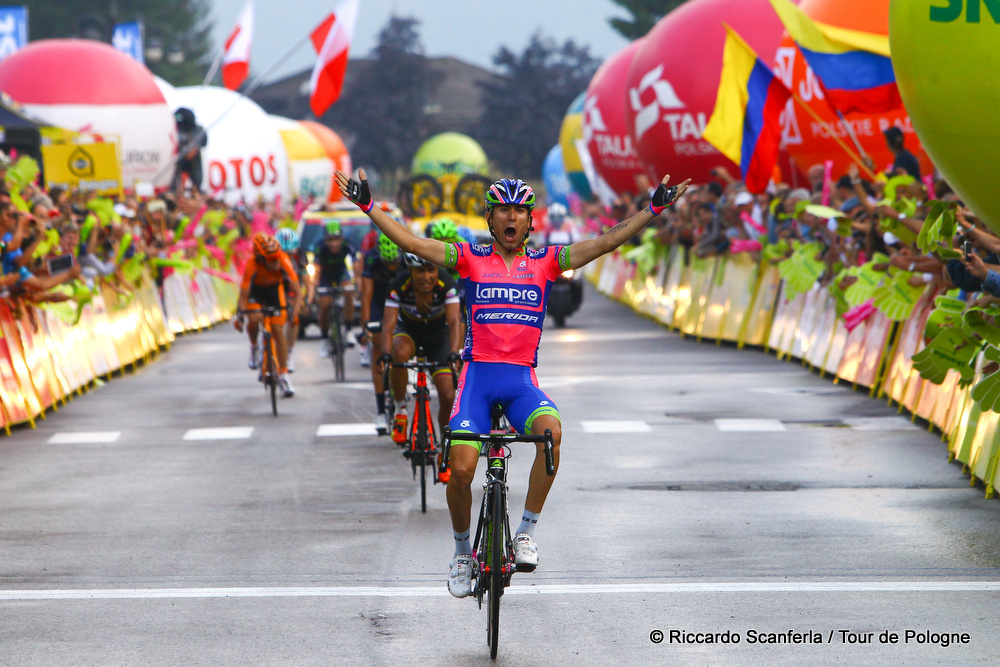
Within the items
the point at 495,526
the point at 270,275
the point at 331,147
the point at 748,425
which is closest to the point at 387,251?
the point at 748,425

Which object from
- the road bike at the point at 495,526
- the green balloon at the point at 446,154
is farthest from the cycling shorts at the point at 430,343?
the green balloon at the point at 446,154

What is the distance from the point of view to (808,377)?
17.2 m

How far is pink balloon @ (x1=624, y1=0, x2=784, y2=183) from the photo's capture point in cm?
2486

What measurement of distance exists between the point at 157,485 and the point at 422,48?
11652 centimetres

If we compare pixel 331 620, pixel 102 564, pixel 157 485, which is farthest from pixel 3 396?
pixel 331 620

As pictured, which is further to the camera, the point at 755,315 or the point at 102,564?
the point at 755,315

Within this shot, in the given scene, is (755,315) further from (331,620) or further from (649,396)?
(331,620)

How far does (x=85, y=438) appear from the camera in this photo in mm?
13469

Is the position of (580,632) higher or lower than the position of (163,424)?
higher

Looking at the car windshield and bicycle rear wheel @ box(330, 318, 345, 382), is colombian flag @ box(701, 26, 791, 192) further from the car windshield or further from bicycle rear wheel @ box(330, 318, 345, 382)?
the car windshield

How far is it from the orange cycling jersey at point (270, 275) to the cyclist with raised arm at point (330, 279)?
93.8 inches

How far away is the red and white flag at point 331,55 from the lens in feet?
88.5

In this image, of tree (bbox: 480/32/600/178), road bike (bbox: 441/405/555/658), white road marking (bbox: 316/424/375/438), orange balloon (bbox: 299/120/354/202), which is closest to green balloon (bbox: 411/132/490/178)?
tree (bbox: 480/32/600/178)

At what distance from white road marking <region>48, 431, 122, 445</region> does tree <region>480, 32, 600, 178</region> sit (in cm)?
10000
